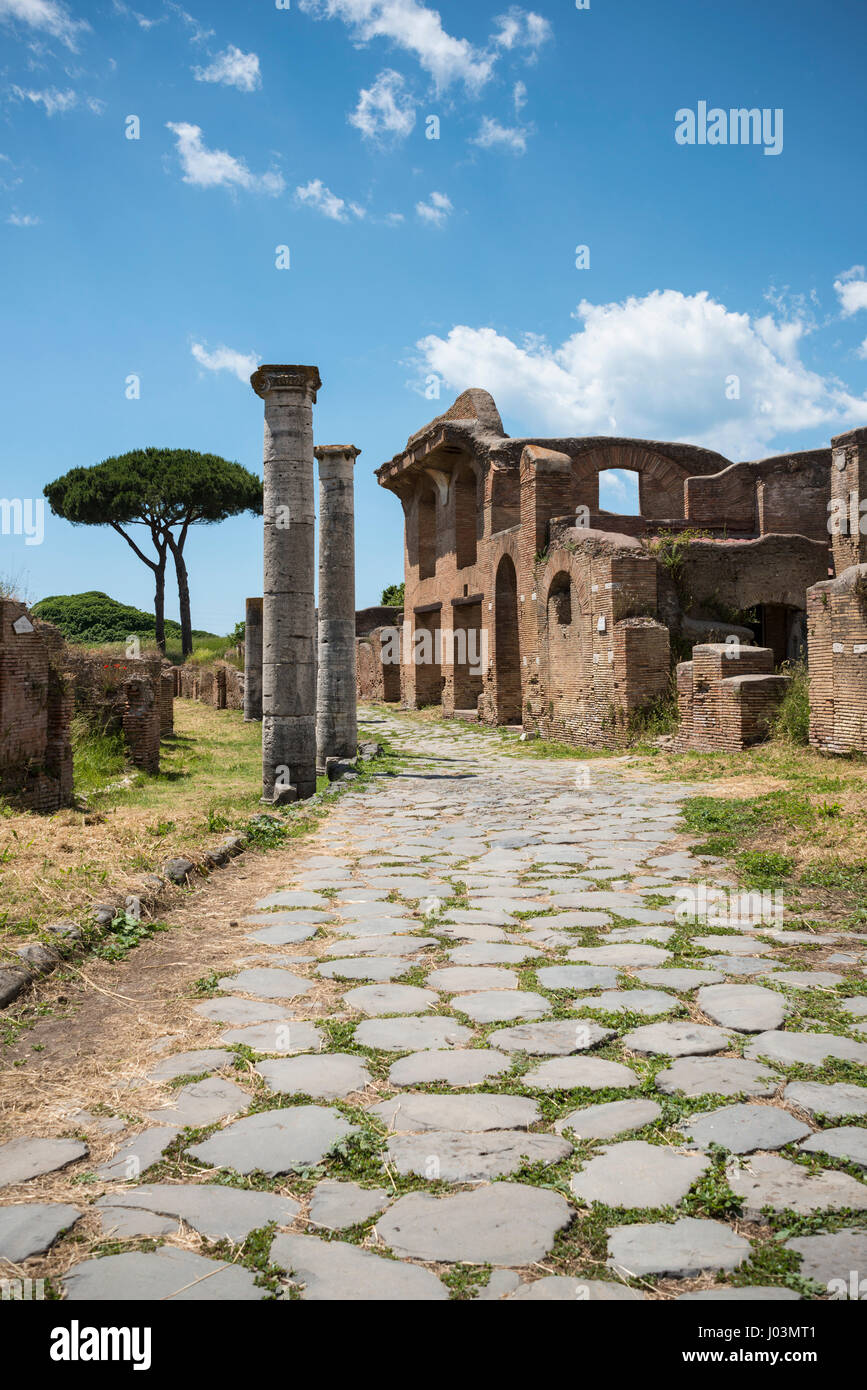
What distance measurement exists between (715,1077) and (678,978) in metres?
0.95

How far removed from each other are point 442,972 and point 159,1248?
2.02 m

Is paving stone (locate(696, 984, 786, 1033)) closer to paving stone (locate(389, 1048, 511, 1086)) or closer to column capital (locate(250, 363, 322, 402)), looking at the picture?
paving stone (locate(389, 1048, 511, 1086))

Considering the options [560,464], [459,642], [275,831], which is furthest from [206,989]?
[459,642]

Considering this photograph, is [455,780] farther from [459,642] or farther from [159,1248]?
[459,642]

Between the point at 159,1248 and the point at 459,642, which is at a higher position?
the point at 459,642

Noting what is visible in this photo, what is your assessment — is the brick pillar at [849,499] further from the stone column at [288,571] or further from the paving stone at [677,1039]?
the paving stone at [677,1039]

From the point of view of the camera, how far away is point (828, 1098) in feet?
8.59

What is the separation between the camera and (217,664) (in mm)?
26906

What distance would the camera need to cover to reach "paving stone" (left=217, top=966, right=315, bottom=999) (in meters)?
3.70

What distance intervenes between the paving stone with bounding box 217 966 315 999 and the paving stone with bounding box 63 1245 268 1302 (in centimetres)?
172

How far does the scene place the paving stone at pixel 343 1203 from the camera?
2090 mm

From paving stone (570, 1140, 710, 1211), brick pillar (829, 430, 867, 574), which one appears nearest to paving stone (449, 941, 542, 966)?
paving stone (570, 1140, 710, 1211)

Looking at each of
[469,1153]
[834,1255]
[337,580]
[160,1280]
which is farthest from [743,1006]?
[337,580]

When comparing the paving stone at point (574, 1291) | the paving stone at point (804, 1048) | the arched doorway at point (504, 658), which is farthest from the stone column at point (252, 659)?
the paving stone at point (574, 1291)
